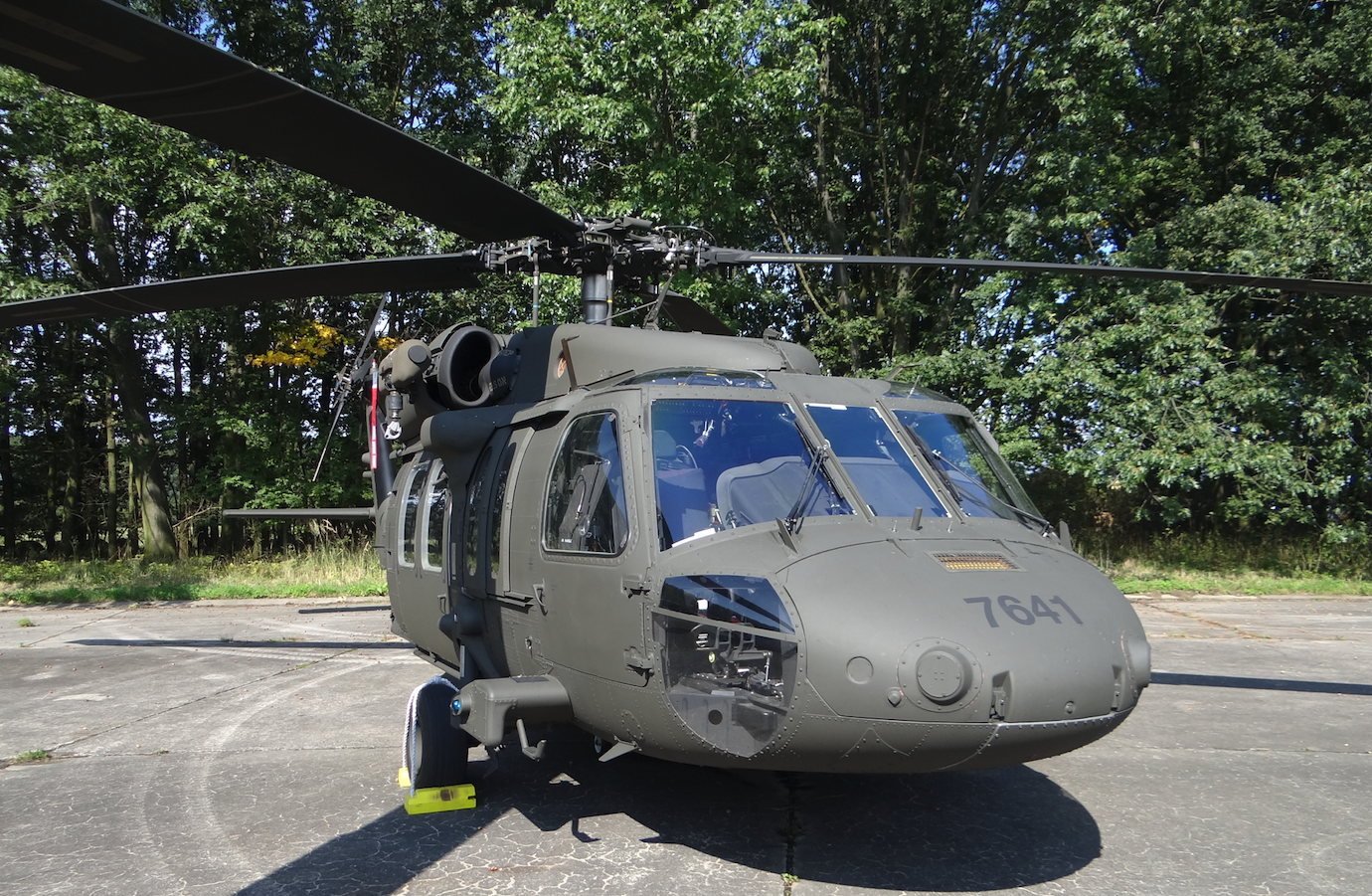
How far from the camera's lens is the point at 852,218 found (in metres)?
20.7

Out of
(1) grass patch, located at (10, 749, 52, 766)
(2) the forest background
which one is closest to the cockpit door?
(1) grass patch, located at (10, 749, 52, 766)

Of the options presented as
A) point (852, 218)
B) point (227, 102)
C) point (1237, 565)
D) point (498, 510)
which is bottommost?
point (1237, 565)

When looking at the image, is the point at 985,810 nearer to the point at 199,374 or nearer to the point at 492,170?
the point at 492,170

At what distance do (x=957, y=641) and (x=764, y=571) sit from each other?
28.4 inches

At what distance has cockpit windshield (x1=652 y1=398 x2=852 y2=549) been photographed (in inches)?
145

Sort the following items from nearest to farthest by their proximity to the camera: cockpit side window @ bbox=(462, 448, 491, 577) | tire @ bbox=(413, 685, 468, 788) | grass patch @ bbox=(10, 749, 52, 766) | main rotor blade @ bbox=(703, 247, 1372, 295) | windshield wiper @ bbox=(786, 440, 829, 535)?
windshield wiper @ bbox=(786, 440, 829, 535), main rotor blade @ bbox=(703, 247, 1372, 295), tire @ bbox=(413, 685, 468, 788), cockpit side window @ bbox=(462, 448, 491, 577), grass patch @ bbox=(10, 749, 52, 766)

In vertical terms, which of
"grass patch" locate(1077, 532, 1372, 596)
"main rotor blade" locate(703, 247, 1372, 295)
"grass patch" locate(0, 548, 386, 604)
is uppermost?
"main rotor blade" locate(703, 247, 1372, 295)

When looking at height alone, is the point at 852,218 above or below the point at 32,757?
above

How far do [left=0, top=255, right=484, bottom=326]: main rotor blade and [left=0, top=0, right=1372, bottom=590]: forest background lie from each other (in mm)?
8372

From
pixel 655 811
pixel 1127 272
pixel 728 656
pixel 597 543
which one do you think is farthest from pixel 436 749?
pixel 1127 272

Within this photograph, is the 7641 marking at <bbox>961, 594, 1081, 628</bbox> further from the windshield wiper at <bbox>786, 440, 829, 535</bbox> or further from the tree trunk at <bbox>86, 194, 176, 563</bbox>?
the tree trunk at <bbox>86, 194, 176, 563</bbox>

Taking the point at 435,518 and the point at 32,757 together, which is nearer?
the point at 32,757

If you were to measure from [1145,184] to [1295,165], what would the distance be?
243 centimetres

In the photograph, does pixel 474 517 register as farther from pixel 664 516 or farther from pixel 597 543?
pixel 664 516
